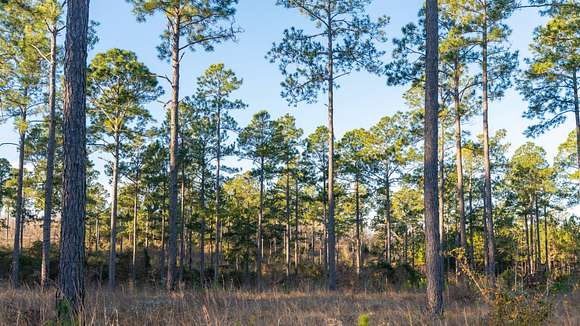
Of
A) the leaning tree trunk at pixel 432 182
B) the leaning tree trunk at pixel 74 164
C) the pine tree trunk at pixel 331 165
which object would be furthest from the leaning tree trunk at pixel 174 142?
the leaning tree trunk at pixel 432 182

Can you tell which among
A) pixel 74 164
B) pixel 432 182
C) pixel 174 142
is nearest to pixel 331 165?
pixel 174 142

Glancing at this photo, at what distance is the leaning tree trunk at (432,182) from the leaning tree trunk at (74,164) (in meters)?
5.63

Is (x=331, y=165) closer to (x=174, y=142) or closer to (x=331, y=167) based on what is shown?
(x=331, y=167)

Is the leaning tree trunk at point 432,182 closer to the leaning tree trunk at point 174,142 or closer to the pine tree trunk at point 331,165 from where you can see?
the leaning tree trunk at point 174,142

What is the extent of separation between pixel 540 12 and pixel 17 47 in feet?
61.6

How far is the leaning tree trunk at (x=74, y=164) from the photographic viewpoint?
537 cm

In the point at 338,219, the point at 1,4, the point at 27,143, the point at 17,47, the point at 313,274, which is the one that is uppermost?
the point at 1,4

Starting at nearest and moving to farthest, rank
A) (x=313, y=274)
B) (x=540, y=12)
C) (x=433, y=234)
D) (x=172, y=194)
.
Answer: (x=433, y=234)
(x=172, y=194)
(x=540, y=12)
(x=313, y=274)

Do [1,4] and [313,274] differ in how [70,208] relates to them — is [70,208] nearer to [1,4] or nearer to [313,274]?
[1,4]

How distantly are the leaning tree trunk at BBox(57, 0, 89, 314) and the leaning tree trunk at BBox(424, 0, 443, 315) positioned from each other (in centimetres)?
563

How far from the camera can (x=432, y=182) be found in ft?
24.3

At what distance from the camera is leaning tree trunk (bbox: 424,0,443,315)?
23.8 feet

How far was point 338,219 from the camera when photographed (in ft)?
125

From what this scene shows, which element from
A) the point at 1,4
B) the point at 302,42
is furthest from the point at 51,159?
the point at 302,42
